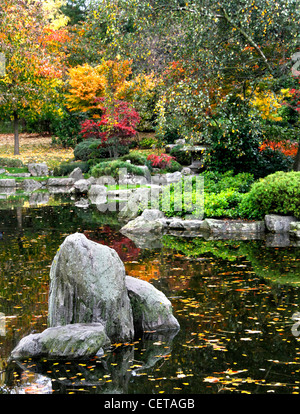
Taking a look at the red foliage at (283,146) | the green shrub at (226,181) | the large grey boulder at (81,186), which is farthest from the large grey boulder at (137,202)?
the large grey boulder at (81,186)

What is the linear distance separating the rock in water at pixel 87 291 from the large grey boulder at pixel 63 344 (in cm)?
28

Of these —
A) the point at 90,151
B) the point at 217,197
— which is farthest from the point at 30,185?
the point at 217,197

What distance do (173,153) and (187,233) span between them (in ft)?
47.0

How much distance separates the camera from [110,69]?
1330 centimetres

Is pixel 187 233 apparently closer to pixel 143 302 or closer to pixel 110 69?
pixel 110 69

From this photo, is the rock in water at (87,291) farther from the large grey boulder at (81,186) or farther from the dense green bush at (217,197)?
the large grey boulder at (81,186)

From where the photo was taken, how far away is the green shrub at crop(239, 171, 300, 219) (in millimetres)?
11688

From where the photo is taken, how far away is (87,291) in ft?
18.0

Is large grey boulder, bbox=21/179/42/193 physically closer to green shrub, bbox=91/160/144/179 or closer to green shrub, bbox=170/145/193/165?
green shrub, bbox=91/160/144/179

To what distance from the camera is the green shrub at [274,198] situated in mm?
→ 11688

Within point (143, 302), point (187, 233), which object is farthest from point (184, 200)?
point (143, 302)

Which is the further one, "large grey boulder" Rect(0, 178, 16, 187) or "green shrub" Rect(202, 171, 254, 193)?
"large grey boulder" Rect(0, 178, 16, 187)

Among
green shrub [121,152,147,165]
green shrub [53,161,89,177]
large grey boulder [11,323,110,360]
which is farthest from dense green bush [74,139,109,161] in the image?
large grey boulder [11,323,110,360]

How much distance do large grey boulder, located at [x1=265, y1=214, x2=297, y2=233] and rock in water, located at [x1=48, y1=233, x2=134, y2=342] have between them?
23.2 feet
